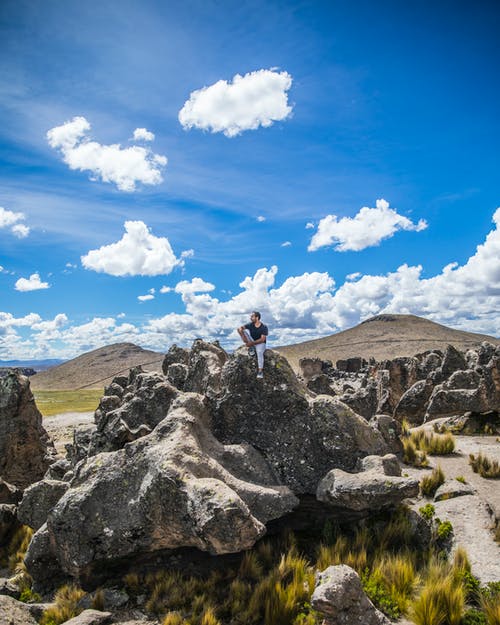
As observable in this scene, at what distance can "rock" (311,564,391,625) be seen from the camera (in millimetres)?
6375

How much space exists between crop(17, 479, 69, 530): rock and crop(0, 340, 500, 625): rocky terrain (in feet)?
0.09

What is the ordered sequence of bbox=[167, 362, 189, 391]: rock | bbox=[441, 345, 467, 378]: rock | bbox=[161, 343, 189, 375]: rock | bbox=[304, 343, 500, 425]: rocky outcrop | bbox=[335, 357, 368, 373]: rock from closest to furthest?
1. bbox=[167, 362, 189, 391]: rock
2. bbox=[304, 343, 500, 425]: rocky outcrop
3. bbox=[161, 343, 189, 375]: rock
4. bbox=[441, 345, 467, 378]: rock
5. bbox=[335, 357, 368, 373]: rock

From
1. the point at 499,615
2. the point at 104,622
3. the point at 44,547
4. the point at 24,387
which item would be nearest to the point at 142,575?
the point at 104,622

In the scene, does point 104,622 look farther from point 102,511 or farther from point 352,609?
point 352,609

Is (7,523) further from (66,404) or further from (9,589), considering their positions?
(66,404)

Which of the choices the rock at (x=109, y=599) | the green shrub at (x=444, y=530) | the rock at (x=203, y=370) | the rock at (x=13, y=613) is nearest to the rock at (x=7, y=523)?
the rock at (x=13, y=613)

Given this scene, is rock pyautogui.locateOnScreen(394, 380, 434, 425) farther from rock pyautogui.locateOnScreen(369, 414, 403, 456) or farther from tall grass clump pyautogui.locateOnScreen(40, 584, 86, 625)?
tall grass clump pyautogui.locateOnScreen(40, 584, 86, 625)

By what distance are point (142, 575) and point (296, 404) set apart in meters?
5.34

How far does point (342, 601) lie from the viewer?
6402mm

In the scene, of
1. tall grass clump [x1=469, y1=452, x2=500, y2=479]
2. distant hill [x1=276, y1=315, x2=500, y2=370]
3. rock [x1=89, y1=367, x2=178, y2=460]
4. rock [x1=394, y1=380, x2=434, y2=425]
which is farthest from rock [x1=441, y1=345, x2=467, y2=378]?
distant hill [x1=276, y1=315, x2=500, y2=370]

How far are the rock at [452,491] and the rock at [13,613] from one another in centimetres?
991

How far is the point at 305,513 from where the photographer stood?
400 inches

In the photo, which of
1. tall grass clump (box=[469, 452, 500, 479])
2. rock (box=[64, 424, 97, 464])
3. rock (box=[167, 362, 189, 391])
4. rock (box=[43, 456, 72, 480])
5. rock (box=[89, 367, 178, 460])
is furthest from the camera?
rock (box=[167, 362, 189, 391])

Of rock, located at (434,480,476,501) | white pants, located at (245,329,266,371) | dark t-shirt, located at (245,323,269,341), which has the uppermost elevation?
dark t-shirt, located at (245,323,269,341)
